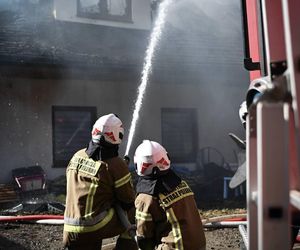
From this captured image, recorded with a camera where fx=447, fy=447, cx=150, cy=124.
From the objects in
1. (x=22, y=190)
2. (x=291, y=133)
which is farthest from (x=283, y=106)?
(x=22, y=190)

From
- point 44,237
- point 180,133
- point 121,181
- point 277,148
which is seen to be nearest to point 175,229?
point 121,181

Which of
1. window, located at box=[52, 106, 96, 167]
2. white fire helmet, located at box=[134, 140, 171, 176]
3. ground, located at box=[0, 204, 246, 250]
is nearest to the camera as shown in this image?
white fire helmet, located at box=[134, 140, 171, 176]

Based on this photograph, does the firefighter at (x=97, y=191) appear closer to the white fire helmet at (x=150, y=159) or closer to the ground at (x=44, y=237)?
the white fire helmet at (x=150, y=159)

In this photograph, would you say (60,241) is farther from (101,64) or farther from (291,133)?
(101,64)

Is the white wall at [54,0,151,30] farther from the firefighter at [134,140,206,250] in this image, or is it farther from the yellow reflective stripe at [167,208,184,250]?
the yellow reflective stripe at [167,208,184,250]

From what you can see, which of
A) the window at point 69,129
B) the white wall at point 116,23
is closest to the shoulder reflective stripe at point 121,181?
the window at point 69,129

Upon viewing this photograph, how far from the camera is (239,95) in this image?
11953 millimetres

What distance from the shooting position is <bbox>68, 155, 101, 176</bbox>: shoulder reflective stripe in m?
3.73

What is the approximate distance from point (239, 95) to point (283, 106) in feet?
35.7

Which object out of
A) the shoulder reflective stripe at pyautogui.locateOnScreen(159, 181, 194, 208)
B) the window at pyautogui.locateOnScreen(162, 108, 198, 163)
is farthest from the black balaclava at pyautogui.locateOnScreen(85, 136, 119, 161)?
the window at pyautogui.locateOnScreen(162, 108, 198, 163)

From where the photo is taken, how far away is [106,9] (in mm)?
11922

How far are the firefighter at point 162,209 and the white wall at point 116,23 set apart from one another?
8827 millimetres

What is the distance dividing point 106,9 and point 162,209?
9.59 meters

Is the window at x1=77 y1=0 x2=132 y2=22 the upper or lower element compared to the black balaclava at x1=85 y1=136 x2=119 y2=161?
upper
